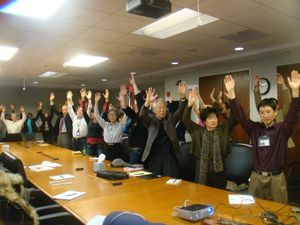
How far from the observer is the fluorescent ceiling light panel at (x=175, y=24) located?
13.7 ft

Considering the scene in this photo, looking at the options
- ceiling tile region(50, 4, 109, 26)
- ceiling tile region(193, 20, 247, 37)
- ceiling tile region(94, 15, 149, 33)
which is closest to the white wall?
ceiling tile region(193, 20, 247, 37)

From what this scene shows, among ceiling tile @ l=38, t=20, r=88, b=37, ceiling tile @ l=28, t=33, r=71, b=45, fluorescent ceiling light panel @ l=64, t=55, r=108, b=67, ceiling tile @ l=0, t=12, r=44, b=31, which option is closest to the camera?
ceiling tile @ l=0, t=12, r=44, b=31

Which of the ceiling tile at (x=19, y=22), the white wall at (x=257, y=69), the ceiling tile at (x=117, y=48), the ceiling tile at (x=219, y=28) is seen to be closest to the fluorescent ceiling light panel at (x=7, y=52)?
the ceiling tile at (x=19, y=22)

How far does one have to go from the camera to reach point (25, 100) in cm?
1229

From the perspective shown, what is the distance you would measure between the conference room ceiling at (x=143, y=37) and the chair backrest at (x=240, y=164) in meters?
1.91

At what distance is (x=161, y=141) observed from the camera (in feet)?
10.3

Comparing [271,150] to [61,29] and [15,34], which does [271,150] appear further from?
[15,34]

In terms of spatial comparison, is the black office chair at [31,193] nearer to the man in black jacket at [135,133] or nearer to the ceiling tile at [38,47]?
the man in black jacket at [135,133]

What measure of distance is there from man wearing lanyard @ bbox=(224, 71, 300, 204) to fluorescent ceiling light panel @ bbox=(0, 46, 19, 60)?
17.7 ft

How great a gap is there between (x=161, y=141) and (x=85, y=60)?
15.3 ft

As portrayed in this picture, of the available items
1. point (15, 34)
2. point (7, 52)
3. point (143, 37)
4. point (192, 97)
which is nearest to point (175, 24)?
point (143, 37)

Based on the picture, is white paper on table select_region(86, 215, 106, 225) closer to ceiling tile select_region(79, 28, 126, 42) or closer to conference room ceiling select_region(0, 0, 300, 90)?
conference room ceiling select_region(0, 0, 300, 90)

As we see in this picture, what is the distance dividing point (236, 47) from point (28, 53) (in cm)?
475

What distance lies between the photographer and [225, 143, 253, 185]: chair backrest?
3.07 metres
